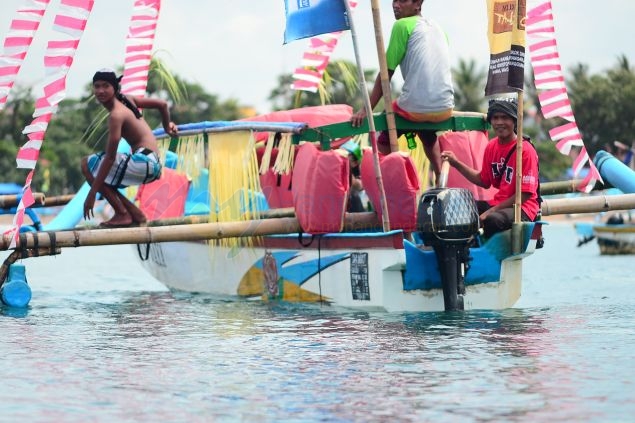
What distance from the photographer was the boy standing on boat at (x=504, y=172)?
11.0 meters

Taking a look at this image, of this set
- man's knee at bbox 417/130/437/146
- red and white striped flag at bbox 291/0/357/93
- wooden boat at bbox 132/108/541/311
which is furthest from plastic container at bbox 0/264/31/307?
red and white striped flag at bbox 291/0/357/93

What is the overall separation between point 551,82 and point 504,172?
2426mm

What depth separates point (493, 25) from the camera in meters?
11.2

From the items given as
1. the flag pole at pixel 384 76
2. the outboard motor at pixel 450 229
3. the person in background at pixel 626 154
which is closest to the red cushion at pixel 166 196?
the flag pole at pixel 384 76

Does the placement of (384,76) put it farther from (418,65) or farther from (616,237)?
(616,237)

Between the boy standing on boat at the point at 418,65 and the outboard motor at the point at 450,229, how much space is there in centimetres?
114

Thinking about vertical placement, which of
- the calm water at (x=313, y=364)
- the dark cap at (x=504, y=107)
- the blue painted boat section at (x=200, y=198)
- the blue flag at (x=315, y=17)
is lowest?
the calm water at (x=313, y=364)

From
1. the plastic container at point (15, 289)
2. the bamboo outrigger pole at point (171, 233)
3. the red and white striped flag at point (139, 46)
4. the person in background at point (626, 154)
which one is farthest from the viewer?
the person in background at point (626, 154)

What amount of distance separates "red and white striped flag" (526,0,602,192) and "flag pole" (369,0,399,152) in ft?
6.72

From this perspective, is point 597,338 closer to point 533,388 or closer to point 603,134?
point 533,388

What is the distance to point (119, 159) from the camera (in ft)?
40.5

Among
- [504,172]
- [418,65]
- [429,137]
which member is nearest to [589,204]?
[504,172]

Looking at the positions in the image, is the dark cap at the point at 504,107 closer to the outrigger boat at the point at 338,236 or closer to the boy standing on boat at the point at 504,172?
the boy standing on boat at the point at 504,172

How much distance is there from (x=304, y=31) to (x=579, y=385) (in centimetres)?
513
